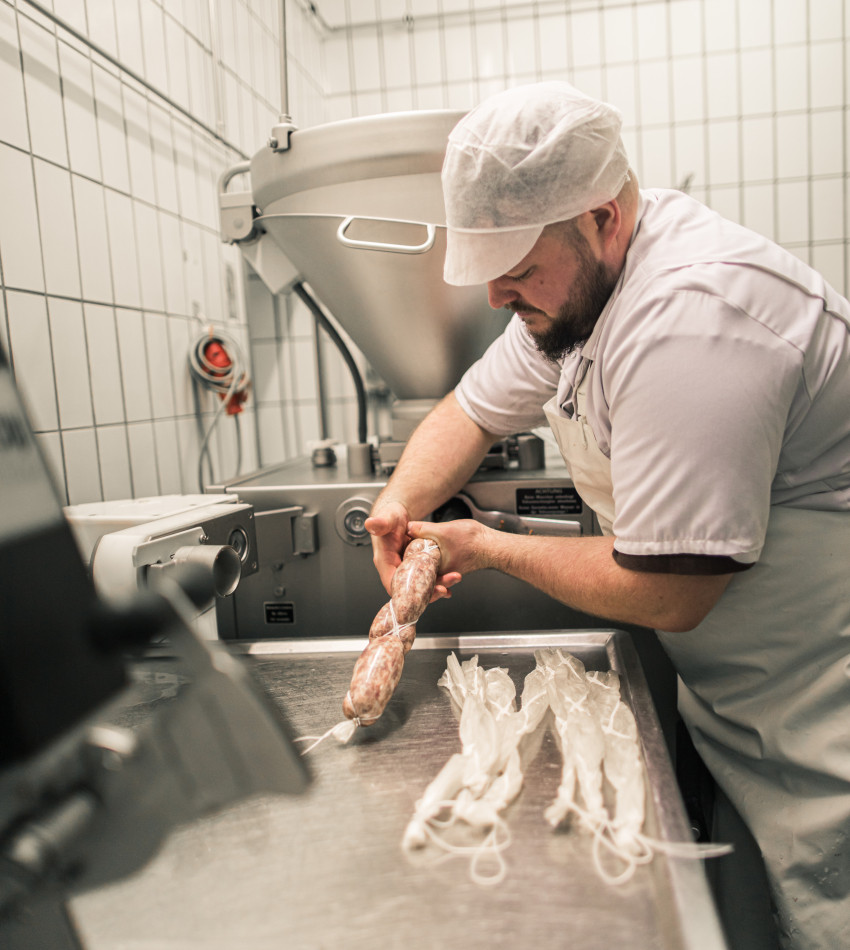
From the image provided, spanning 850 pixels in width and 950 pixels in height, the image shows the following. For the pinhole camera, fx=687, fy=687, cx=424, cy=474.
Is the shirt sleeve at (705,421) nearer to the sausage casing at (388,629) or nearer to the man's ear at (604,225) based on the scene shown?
the man's ear at (604,225)

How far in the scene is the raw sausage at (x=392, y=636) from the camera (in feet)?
2.55

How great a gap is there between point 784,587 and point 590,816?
42 cm

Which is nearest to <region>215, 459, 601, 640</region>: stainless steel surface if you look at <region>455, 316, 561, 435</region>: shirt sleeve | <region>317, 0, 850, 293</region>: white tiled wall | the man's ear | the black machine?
<region>455, 316, 561, 435</region>: shirt sleeve

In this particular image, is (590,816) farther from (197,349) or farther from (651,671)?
(197,349)

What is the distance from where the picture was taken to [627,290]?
849mm

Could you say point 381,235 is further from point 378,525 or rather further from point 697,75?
point 697,75

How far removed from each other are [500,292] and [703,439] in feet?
1.15

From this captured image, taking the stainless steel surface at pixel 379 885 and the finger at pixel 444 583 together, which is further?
the finger at pixel 444 583

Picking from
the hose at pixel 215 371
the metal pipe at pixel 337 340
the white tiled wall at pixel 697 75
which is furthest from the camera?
the white tiled wall at pixel 697 75

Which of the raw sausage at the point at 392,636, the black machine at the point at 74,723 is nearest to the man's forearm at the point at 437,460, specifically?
the raw sausage at the point at 392,636

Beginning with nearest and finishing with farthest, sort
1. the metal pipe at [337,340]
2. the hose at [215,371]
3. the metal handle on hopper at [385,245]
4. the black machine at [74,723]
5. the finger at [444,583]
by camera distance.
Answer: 1. the black machine at [74,723]
2. the finger at [444,583]
3. the metal handle on hopper at [385,245]
4. the metal pipe at [337,340]
5. the hose at [215,371]

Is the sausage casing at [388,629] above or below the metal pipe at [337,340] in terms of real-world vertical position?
below

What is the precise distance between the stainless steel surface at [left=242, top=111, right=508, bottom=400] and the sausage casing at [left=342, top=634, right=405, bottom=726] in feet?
2.08

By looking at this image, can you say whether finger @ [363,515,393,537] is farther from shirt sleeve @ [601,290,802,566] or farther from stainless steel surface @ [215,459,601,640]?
shirt sleeve @ [601,290,802,566]
